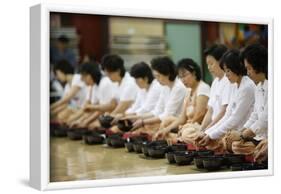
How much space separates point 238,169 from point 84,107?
1.31 m

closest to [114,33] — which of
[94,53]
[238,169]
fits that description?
[94,53]

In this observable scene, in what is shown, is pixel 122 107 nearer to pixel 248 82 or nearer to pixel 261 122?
pixel 248 82

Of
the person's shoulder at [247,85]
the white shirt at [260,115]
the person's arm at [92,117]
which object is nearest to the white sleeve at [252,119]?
the white shirt at [260,115]

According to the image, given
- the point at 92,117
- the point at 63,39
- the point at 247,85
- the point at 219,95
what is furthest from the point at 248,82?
the point at 63,39

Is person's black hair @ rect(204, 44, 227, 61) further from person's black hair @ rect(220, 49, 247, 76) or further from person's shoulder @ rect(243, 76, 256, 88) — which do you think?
person's shoulder @ rect(243, 76, 256, 88)

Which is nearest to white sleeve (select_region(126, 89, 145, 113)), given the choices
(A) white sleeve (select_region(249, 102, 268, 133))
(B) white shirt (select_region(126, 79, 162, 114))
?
(B) white shirt (select_region(126, 79, 162, 114))

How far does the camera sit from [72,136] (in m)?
Answer: 4.99

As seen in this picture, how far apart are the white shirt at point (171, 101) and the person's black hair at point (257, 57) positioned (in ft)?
1.82

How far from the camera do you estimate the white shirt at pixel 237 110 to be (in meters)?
5.08

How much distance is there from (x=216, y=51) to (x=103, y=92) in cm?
95

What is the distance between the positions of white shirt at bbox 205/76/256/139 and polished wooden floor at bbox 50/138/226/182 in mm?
360

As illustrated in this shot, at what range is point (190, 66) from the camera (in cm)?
507

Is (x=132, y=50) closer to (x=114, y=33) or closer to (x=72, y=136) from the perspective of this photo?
(x=114, y=33)

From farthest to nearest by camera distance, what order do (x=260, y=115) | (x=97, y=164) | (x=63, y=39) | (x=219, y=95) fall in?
1. (x=260, y=115)
2. (x=219, y=95)
3. (x=97, y=164)
4. (x=63, y=39)
